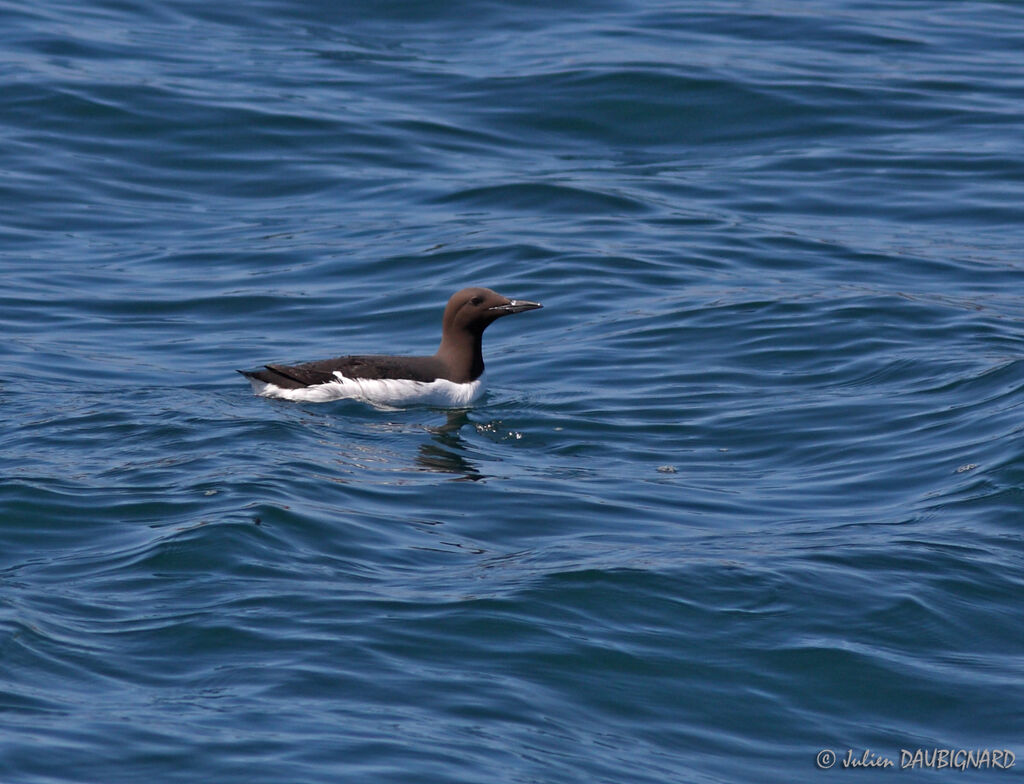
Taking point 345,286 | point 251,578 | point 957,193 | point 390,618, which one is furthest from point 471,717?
Answer: point 957,193

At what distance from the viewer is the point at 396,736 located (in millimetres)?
6340

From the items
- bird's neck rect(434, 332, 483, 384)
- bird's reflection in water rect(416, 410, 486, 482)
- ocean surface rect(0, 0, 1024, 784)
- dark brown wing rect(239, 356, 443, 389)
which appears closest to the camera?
ocean surface rect(0, 0, 1024, 784)

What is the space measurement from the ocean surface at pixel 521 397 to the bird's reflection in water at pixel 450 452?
56mm

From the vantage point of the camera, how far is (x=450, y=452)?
36.9 feet

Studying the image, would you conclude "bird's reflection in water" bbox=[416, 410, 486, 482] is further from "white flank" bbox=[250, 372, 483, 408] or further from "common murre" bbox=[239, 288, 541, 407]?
"common murre" bbox=[239, 288, 541, 407]

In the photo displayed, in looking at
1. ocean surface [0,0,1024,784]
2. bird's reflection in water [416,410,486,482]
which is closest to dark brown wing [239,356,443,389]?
ocean surface [0,0,1024,784]

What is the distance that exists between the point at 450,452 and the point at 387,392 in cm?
112

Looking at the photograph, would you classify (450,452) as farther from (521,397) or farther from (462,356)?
(462,356)

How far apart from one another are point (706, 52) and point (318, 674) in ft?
55.6

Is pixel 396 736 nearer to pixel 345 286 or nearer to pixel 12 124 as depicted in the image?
pixel 345 286

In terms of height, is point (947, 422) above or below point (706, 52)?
below

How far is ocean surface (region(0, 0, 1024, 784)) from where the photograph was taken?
686 cm

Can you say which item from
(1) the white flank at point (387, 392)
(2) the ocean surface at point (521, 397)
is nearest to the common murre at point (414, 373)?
(1) the white flank at point (387, 392)

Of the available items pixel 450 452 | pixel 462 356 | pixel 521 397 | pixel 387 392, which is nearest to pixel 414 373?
pixel 387 392
